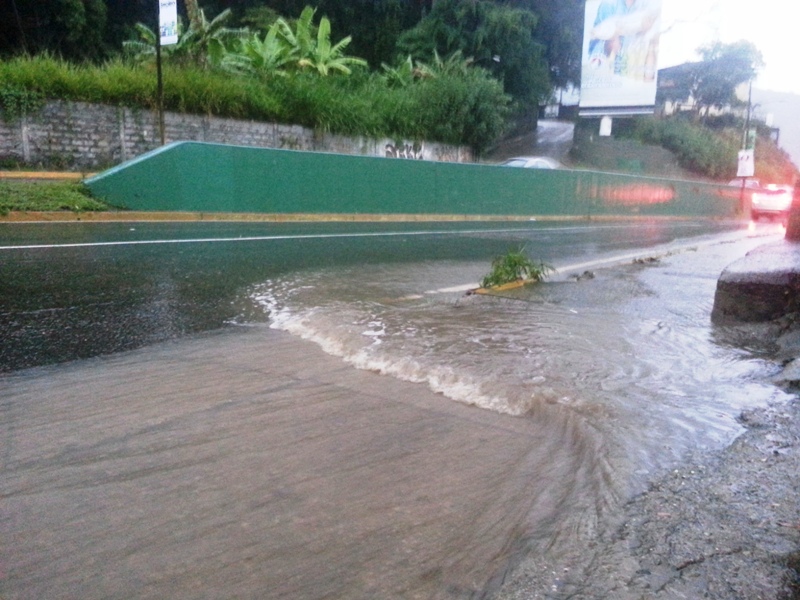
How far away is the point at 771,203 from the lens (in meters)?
28.5

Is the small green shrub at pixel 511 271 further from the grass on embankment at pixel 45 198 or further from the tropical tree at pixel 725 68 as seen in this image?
the tropical tree at pixel 725 68

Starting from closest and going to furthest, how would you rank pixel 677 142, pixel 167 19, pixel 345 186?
pixel 167 19
pixel 345 186
pixel 677 142

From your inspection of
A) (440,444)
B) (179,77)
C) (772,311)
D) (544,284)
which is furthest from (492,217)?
(440,444)

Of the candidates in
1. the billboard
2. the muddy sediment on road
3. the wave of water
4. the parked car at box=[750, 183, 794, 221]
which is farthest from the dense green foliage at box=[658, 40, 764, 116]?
A: the muddy sediment on road

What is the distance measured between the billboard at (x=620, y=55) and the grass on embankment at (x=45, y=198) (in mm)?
26630

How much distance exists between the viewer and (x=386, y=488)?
3.05m

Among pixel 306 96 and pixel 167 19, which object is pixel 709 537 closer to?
pixel 167 19

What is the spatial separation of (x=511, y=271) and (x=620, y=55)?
2944 centimetres

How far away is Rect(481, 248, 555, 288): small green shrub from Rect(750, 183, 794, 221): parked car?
23750 mm

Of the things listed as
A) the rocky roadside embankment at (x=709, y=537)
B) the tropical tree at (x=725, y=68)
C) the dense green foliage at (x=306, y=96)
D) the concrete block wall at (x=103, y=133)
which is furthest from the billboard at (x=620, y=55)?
the rocky roadside embankment at (x=709, y=537)

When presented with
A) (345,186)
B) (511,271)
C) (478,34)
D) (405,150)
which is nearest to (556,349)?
(511,271)

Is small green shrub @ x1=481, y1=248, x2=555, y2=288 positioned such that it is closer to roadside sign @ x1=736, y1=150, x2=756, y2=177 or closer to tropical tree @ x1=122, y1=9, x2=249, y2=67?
tropical tree @ x1=122, y1=9, x2=249, y2=67

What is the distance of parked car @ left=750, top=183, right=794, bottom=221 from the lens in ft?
92.2

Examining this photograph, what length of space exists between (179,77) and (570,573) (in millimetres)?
21012
